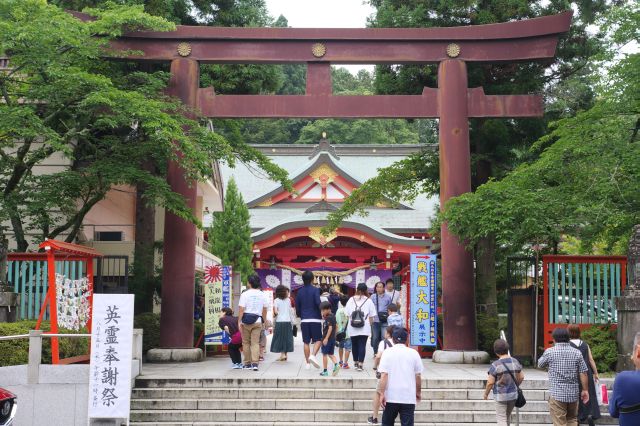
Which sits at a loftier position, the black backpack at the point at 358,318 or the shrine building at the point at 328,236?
the shrine building at the point at 328,236

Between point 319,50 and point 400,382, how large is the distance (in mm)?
9022

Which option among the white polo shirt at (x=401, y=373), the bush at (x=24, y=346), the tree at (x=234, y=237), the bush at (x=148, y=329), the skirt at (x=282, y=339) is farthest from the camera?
the tree at (x=234, y=237)

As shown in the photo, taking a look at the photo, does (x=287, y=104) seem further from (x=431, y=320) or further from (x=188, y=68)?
(x=431, y=320)

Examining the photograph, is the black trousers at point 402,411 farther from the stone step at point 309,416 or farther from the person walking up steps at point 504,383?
the stone step at point 309,416

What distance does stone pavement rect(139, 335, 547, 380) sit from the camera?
12.7m

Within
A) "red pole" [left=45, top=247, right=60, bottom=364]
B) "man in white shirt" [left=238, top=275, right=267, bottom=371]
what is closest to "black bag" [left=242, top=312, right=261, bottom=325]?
"man in white shirt" [left=238, top=275, right=267, bottom=371]

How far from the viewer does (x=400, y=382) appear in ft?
28.1

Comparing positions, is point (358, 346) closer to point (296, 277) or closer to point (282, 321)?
point (282, 321)

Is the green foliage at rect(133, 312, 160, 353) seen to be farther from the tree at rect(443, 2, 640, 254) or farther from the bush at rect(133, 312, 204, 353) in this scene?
the tree at rect(443, 2, 640, 254)

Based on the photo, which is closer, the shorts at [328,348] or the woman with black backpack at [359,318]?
the shorts at [328,348]

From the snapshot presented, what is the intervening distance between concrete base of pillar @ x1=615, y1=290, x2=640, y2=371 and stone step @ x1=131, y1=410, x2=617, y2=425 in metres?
1.73

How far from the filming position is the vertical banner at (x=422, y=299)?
51.8ft

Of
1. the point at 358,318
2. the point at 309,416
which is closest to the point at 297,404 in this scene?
the point at 309,416

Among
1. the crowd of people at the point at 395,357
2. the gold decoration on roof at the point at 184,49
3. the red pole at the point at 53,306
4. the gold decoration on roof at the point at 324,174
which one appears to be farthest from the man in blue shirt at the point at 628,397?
the gold decoration on roof at the point at 324,174
